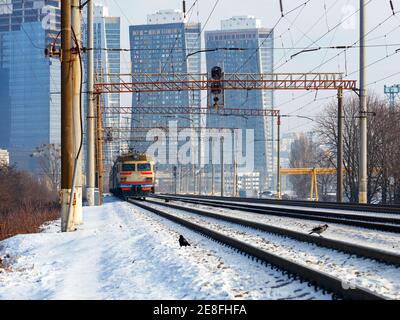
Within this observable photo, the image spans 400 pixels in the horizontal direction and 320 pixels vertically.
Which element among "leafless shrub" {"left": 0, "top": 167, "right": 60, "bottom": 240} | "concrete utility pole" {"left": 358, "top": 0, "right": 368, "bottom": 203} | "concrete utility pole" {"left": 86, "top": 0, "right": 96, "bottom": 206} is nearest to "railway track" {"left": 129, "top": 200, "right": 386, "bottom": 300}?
"leafless shrub" {"left": 0, "top": 167, "right": 60, "bottom": 240}

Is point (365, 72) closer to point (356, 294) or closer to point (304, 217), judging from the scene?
point (304, 217)

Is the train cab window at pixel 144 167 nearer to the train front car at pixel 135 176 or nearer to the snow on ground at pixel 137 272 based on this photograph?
the train front car at pixel 135 176

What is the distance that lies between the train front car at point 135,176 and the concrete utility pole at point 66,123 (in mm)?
24485

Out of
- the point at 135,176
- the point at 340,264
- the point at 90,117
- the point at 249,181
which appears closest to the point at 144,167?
the point at 135,176

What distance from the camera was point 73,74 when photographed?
587 inches

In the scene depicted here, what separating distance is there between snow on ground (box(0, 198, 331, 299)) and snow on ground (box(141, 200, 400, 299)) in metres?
0.71

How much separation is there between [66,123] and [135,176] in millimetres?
25139

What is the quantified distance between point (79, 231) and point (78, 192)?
46.8 inches

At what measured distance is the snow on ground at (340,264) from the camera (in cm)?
641

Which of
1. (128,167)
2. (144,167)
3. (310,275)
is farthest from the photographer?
(144,167)

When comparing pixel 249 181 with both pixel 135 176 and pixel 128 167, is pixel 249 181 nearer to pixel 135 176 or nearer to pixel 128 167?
pixel 128 167

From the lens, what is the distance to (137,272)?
25.8 feet

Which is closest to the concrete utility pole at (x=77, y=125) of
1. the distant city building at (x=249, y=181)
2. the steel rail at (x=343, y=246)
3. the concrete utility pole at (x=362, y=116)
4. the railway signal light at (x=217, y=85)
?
the steel rail at (x=343, y=246)
